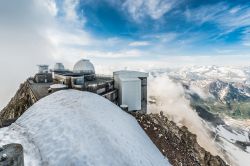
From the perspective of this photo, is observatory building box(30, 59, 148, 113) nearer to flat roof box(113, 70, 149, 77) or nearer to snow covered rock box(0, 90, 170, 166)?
flat roof box(113, 70, 149, 77)

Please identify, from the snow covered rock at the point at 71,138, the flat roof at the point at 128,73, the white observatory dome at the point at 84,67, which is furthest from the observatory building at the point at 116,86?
the snow covered rock at the point at 71,138

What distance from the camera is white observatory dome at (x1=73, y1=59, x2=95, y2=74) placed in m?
34.1

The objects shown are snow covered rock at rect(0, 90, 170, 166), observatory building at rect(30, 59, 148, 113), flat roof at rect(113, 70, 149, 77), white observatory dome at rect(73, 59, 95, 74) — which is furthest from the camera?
white observatory dome at rect(73, 59, 95, 74)

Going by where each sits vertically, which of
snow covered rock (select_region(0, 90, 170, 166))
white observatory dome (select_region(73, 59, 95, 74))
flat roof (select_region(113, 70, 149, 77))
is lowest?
snow covered rock (select_region(0, 90, 170, 166))

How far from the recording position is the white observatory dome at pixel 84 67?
34.1 metres

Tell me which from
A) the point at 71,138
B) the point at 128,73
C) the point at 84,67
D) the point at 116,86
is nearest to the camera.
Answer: the point at 71,138

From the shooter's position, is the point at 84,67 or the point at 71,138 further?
the point at 84,67

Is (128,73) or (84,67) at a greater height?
(84,67)

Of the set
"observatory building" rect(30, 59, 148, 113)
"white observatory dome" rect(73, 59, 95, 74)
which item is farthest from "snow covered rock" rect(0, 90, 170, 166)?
"white observatory dome" rect(73, 59, 95, 74)

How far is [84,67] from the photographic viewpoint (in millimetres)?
34438

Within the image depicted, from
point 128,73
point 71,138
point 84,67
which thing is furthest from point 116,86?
point 71,138

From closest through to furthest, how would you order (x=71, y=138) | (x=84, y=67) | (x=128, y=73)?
1. (x=71, y=138)
2. (x=128, y=73)
3. (x=84, y=67)

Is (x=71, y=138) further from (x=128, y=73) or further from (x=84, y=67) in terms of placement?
(x=84, y=67)

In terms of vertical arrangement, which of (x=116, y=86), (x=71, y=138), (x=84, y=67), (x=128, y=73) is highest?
(x=84, y=67)
